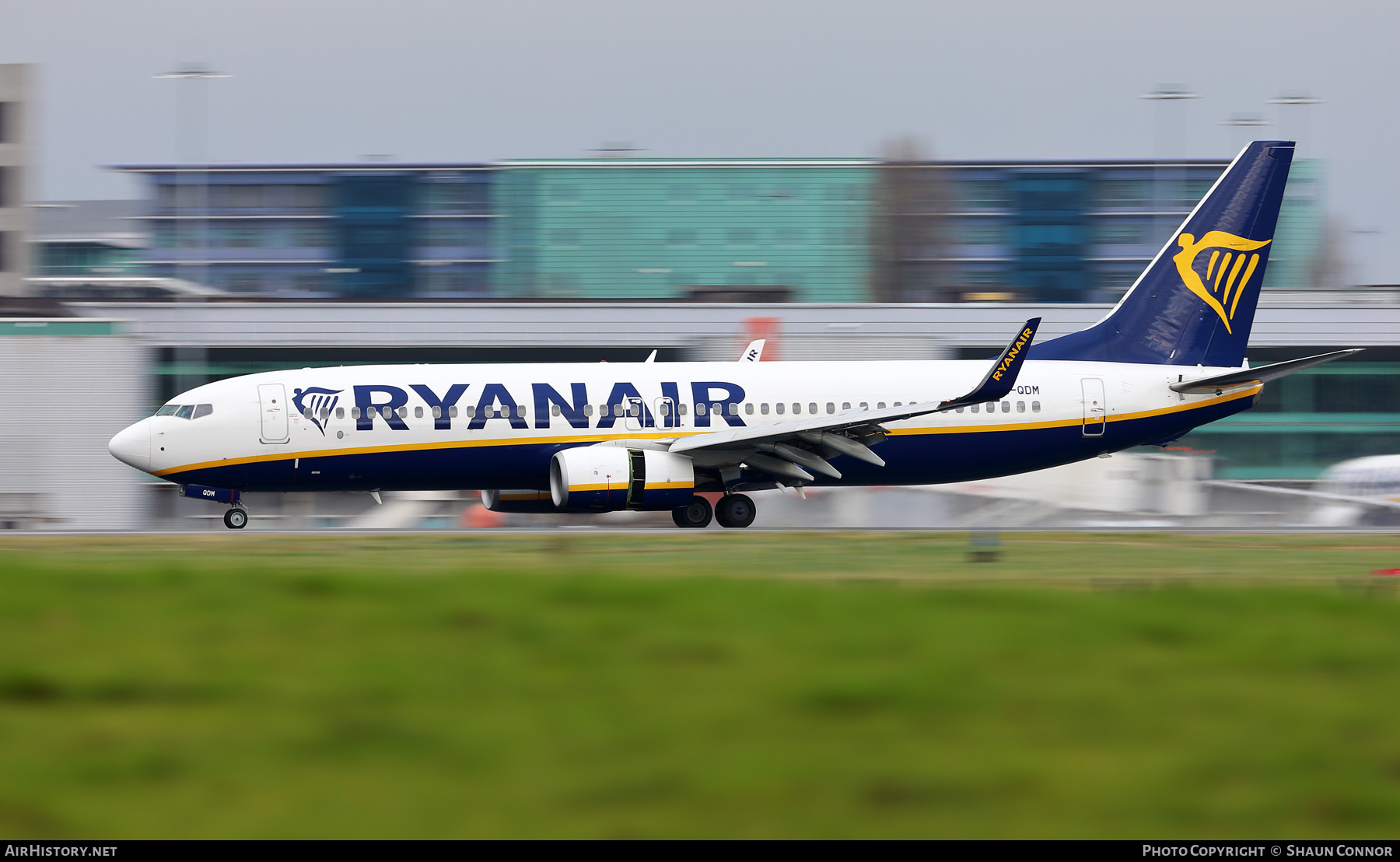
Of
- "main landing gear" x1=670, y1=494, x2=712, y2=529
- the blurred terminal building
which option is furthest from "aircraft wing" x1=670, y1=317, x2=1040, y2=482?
the blurred terminal building

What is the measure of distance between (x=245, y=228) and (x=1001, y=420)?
100 m

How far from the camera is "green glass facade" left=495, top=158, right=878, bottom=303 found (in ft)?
305

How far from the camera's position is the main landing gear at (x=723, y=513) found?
88.3ft

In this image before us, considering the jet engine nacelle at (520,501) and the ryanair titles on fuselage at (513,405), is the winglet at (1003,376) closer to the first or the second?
the ryanair titles on fuselage at (513,405)

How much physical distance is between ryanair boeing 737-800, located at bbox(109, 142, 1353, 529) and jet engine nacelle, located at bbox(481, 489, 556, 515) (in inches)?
1.9

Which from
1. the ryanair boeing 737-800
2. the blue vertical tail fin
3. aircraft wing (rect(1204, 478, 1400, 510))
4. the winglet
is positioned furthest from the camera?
aircraft wing (rect(1204, 478, 1400, 510))

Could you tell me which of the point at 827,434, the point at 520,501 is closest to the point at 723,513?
the point at 827,434

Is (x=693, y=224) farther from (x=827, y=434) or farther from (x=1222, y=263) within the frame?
(x=827, y=434)

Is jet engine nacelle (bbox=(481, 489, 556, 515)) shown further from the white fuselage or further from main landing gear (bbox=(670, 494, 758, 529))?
main landing gear (bbox=(670, 494, 758, 529))

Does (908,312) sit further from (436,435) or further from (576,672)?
(576,672)

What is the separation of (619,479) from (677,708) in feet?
54.6

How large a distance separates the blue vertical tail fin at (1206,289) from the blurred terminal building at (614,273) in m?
12.3

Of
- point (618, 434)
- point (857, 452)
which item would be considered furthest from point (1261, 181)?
point (618, 434)

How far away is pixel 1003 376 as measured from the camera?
2478cm
